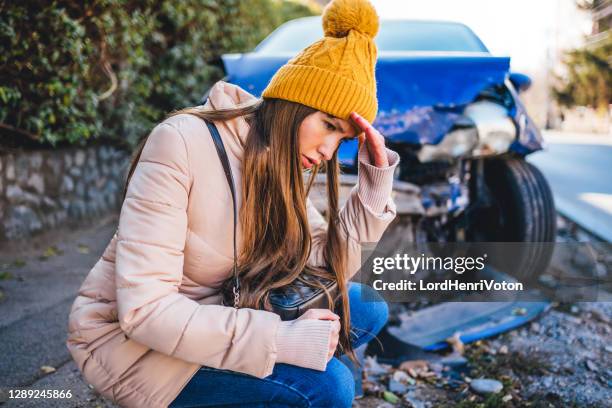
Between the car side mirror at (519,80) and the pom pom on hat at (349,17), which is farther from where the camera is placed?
the car side mirror at (519,80)

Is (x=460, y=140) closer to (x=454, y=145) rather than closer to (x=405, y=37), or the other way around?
(x=454, y=145)

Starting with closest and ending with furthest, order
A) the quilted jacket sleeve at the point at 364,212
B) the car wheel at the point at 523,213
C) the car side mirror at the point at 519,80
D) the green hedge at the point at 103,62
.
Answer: the quilted jacket sleeve at the point at 364,212 < the car wheel at the point at 523,213 < the green hedge at the point at 103,62 < the car side mirror at the point at 519,80

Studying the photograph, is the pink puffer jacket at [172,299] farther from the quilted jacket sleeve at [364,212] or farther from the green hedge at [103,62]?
the green hedge at [103,62]

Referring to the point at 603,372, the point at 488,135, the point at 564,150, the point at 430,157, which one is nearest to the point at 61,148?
the point at 430,157

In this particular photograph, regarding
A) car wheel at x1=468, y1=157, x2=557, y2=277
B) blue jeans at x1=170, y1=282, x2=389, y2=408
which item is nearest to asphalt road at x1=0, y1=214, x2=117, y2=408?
blue jeans at x1=170, y1=282, x2=389, y2=408

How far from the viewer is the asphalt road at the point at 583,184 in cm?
546

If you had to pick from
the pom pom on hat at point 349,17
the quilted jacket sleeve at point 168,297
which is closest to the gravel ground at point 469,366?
the quilted jacket sleeve at point 168,297

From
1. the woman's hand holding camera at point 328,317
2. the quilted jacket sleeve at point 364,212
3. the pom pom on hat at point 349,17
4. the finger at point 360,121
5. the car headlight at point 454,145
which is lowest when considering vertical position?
the woman's hand holding camera at point 328,317

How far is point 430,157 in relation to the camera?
332 cm

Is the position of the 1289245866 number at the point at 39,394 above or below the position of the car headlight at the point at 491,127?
below

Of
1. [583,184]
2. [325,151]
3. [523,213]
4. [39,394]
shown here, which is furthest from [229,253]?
[583,184]

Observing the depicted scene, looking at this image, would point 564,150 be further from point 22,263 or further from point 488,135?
point 22,263

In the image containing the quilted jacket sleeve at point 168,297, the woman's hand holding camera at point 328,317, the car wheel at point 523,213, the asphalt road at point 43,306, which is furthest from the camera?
the car wheel at point 523,213

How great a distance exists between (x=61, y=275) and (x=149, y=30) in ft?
8.81
